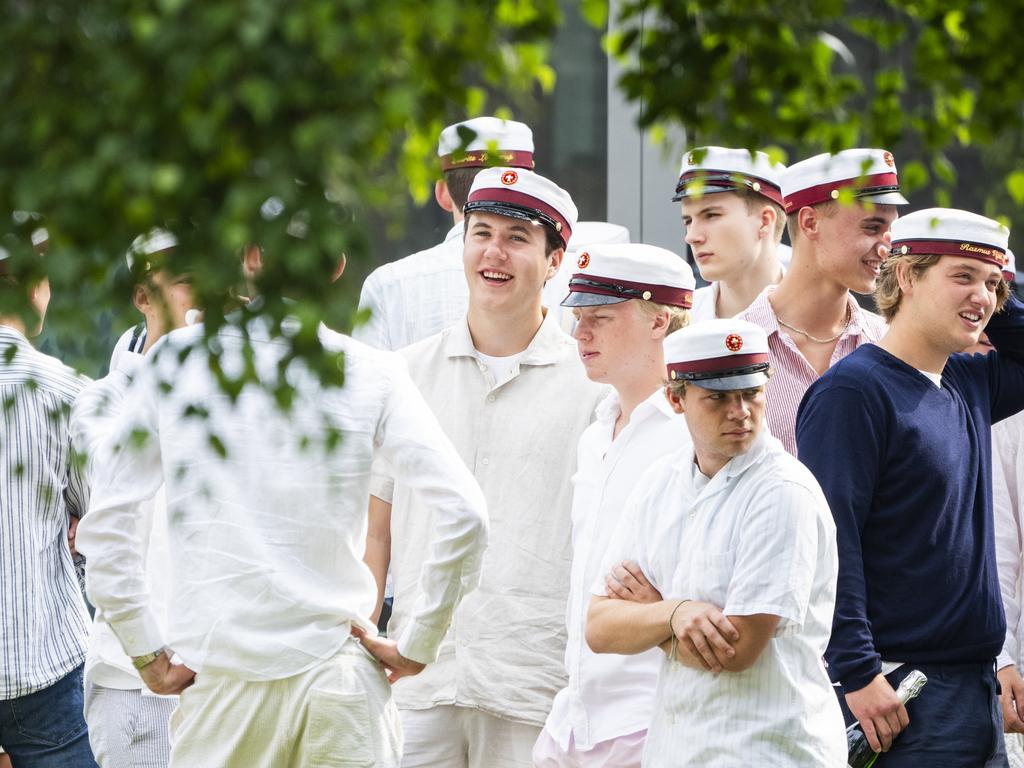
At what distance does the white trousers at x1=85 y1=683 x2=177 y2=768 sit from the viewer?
4.62m

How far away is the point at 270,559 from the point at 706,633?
1059 millimetres

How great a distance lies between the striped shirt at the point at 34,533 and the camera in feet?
15.4

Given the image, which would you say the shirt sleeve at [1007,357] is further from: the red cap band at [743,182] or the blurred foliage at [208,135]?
the blurred foliage at [208,135]

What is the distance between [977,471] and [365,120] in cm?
267

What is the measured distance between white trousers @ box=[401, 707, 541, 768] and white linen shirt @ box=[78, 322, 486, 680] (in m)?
0.50

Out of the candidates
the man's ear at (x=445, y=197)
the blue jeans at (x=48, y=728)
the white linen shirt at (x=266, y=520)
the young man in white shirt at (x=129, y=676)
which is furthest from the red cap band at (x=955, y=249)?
the blue jeans at (x=48, y=728)

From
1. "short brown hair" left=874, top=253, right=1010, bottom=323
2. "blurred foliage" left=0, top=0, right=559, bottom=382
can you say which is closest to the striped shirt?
"short brown hair" left=874, top=253, right=1010, bottom=323

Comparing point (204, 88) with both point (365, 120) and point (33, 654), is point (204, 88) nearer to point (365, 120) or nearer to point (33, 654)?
point (365, 120)

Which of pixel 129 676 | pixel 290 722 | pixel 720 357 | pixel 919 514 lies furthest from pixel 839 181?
pixel 129 676

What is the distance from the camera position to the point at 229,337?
153 inches

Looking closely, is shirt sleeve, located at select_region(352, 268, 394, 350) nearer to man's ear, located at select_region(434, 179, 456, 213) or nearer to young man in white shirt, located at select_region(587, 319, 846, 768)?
man's ear, located at select_region(434, 179, 456, 213)

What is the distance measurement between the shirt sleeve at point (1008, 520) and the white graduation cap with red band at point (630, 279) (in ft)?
5.29

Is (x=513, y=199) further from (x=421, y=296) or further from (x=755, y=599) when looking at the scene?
(x=755, y=599)

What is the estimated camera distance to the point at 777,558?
3.39 metres
